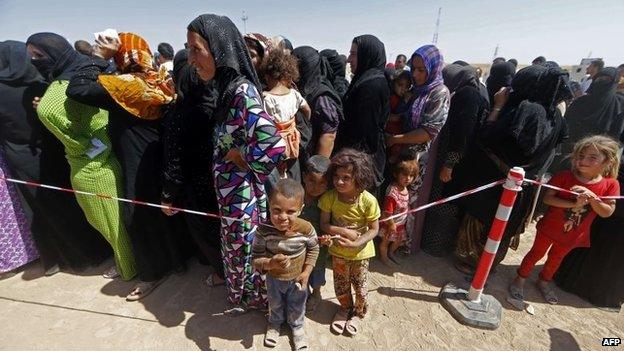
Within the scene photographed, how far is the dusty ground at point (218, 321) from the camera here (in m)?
2.39

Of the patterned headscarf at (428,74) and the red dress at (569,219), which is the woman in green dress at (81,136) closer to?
the patterned headscarf at (428,74)

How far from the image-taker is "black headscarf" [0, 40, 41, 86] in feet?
8.39

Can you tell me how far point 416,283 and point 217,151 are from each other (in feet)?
7.80

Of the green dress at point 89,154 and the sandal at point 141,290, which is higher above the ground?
the green dress at point 89,154

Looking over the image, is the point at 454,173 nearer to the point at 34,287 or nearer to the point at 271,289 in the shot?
the point at 271,289

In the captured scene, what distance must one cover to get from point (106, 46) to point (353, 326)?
9.93 ft

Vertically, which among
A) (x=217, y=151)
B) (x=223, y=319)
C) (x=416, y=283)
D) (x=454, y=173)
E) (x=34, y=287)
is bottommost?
(x=34, y=287)

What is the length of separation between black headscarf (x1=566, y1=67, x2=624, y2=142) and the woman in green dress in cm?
609

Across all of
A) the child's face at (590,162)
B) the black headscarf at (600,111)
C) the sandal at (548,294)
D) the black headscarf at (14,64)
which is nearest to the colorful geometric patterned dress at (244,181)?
the black headscarf at (14,64)

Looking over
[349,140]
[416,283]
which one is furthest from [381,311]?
[349,140]

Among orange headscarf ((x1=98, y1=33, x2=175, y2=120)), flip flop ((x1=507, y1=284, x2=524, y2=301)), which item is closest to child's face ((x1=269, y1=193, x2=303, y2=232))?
orange headscarf ((x1=98, y1=33, x2=175, y2=120))

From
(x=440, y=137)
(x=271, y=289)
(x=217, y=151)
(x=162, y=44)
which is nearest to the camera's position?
(x=217, y=151)

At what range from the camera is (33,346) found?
233 cm

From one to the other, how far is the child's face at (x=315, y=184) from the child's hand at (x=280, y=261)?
56 centimetres
